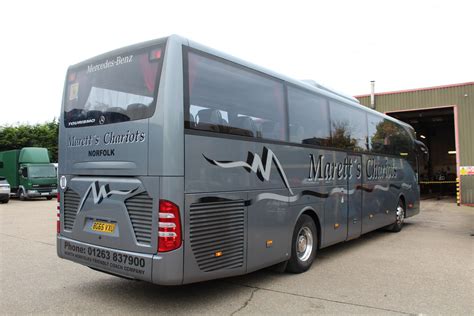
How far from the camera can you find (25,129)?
3825 cm

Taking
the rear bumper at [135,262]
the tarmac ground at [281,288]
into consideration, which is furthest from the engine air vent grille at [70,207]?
the tarmac ground at [281,288]

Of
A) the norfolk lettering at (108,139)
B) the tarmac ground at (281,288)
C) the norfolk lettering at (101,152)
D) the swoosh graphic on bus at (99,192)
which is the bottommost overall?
the tarmac ground at (281,288)

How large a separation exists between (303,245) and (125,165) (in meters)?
3.51

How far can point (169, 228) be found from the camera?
4574 millimetres

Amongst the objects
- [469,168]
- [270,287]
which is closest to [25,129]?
[469,168]

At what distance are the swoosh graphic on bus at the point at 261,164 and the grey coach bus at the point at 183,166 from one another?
0.05 feet

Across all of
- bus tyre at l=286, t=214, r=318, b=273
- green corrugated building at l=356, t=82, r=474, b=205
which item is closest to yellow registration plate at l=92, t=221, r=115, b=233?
bus tyre at l=286, t=214, r=318, b=273

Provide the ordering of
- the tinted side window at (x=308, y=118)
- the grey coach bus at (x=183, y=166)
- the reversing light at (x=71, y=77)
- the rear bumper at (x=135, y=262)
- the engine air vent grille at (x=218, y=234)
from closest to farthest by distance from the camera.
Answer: the rear bumper at (x=135, y=262) < the grey coach bus at (x=183, y=166) < the engine air vent grille at (x=218, y=234) < the reversing light at (x=71, y=77) < the tinted side window at (x=308, y=118)

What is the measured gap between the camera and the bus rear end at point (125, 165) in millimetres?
4605

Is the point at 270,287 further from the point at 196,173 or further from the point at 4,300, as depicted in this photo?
the point at 4,300

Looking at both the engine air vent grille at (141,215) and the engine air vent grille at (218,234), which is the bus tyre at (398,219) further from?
the engine air vent grille at (141,215)

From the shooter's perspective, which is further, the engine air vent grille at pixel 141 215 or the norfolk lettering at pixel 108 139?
the norfolk lettering at pixel 108 139

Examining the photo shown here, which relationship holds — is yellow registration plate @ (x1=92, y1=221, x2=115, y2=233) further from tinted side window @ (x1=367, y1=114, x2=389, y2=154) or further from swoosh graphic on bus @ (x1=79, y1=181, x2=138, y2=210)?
tinted side window @ (x1=367, y1=114, x2=389, y2=154)

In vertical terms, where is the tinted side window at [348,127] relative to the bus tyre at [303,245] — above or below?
above
